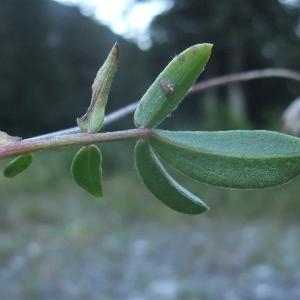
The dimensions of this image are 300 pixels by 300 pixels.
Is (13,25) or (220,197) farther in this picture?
(13,25)

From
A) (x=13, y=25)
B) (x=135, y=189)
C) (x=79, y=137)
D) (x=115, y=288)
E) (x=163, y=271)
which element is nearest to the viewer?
(x=79, y=137)

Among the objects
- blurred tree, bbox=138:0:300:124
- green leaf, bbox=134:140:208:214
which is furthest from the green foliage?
blurred tree, bbox=138:0:300:124

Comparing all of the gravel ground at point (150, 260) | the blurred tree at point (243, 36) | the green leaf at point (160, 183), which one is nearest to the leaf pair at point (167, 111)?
the green leaf at point (160, 183)

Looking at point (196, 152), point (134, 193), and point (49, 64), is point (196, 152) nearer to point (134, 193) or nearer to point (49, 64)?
point (134, 193)

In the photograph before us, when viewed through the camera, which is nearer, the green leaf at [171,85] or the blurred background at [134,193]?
the green leaf at [171,85]

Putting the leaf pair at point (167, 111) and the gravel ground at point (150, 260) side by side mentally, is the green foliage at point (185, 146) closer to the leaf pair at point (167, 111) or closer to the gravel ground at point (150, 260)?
the leaf pair at point (167, 111)

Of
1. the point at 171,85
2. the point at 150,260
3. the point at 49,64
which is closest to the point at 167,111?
the point at 171,85

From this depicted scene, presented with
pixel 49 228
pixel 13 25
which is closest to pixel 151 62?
pixel 13 25

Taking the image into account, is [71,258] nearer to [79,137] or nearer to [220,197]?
[220,197]
